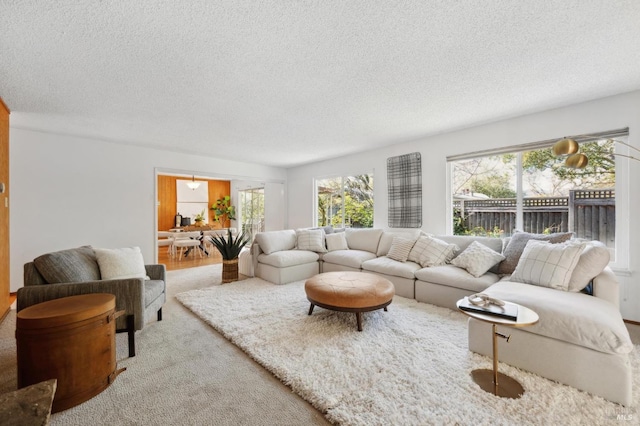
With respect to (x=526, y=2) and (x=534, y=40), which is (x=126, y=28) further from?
(x=534, y=40)

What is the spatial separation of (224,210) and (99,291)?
7961 mm

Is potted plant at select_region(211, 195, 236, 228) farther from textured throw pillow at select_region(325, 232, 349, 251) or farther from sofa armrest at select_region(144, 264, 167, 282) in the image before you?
sofa armrest at select_region(144, 264, 167, 282)

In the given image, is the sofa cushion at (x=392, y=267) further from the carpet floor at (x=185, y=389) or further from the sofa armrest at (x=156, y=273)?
the sofa armrest at (x=156, y=273)

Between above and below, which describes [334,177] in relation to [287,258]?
above

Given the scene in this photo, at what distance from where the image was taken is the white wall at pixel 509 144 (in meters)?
2.77

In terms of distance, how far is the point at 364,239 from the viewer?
4.81 metres

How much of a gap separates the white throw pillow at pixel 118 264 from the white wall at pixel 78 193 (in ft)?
8.13

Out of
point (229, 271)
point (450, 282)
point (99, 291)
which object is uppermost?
point (99, 291)

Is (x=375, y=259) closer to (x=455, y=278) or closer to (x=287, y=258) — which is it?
(x=455, y=278)

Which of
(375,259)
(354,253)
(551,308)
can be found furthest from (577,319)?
(354,253)

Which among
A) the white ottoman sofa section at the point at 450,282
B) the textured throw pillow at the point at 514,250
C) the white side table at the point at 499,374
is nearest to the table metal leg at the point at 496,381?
the white side table at the point at 499,374

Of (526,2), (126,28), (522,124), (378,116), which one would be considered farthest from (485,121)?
(126,28)

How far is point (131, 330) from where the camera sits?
2088 millimetres

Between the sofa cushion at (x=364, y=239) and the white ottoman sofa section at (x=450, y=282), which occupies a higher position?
the sofa cushion at (x=364, y=239)
